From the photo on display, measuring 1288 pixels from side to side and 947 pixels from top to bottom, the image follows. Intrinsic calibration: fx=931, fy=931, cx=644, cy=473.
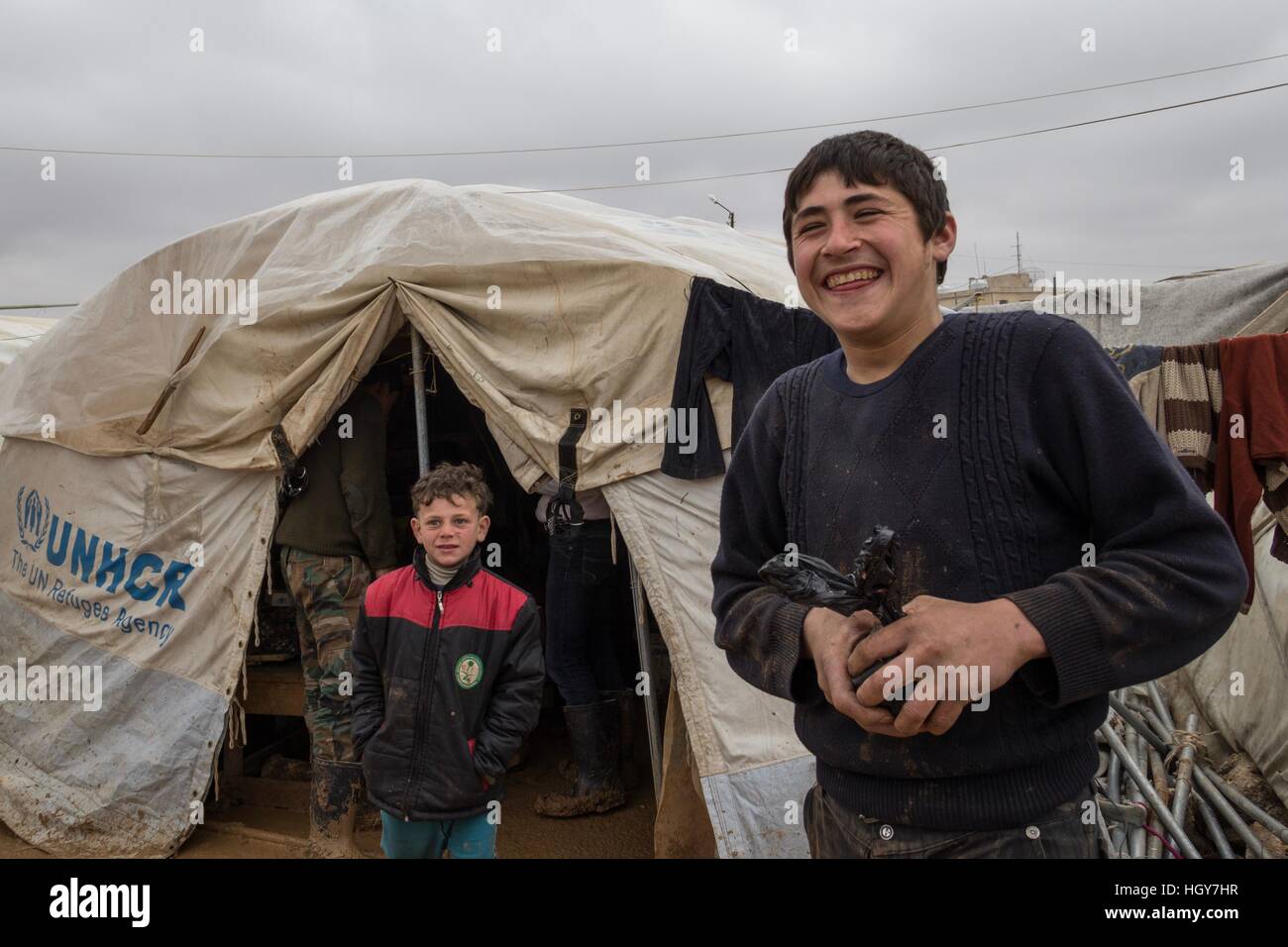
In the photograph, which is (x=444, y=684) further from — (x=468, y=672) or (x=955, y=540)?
(x=955, y=540)

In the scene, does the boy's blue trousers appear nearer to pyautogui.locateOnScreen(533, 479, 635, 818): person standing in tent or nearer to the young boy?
the young boy

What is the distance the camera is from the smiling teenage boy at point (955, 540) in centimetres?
123

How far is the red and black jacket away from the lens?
9.87ft

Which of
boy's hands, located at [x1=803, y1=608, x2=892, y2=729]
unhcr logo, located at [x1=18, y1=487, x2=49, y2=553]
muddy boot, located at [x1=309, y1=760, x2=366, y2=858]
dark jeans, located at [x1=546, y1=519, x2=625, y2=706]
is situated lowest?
muddy boot, located at [x1=309, y1=760, x2=366, y2=858]

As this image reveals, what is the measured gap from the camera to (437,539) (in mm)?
3176

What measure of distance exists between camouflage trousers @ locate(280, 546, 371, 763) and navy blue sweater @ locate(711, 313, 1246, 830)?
3284 millimetres

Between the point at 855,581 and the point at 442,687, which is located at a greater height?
the point at 855,581

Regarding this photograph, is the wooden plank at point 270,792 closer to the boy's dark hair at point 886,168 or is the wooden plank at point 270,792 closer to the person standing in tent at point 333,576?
the person standing in tent at point 333,576

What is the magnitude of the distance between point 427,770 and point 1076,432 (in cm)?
237

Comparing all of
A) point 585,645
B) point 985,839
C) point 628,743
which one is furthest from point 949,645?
point 628,743

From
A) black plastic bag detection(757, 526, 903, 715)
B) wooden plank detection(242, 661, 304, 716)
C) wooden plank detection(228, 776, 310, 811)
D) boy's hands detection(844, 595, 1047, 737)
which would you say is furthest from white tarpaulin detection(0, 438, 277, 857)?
boy's hands detection(844, 595, 1047, 737)

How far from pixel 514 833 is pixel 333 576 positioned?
1564 mm

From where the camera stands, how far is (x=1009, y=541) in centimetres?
135
